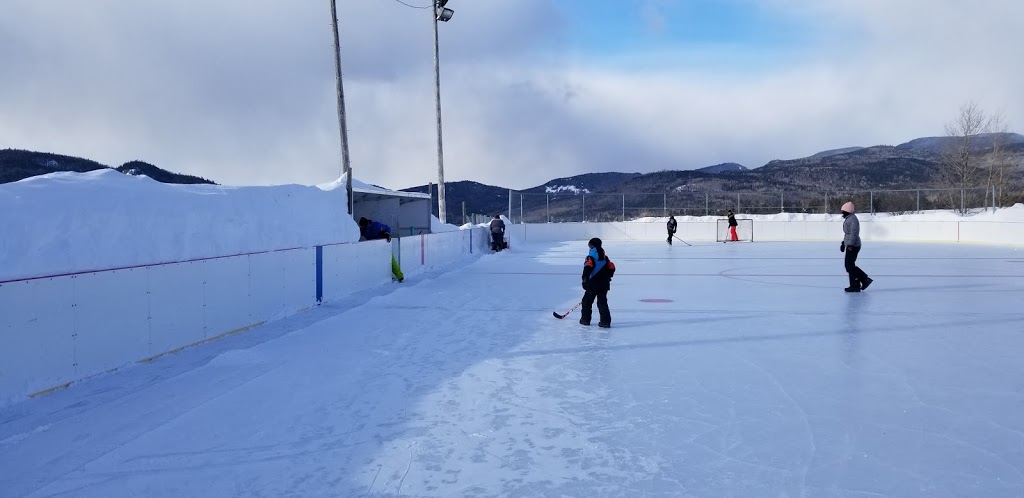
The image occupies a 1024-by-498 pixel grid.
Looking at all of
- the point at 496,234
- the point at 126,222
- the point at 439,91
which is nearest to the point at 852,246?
the point at 126,222

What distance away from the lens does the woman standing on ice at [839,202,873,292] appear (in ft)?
41.9

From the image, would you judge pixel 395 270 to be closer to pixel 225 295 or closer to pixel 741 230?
pixel 225 295

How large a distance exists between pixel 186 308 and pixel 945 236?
118 feet

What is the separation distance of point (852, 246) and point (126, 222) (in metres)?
11.6

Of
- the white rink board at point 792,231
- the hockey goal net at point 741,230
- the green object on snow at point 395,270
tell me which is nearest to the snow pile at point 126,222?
the green object on snow at point 395,270

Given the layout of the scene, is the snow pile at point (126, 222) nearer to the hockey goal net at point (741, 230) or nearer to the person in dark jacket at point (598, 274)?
the person in dark jacket at point (598, 274)

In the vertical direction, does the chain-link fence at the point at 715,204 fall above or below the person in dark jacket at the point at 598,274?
above

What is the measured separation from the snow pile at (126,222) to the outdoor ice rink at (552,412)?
5.40ft

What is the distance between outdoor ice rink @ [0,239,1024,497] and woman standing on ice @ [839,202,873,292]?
2675mm

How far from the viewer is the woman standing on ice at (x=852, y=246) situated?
12.8 meters

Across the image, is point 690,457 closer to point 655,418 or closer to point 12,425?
point 655,418

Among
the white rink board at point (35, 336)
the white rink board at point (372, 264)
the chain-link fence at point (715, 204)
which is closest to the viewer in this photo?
the white rink board at point (35, 336)

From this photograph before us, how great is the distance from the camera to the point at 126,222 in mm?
8906

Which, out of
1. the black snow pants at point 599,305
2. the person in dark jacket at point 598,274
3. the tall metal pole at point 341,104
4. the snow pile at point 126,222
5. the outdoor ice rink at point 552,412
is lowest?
the outdoor ice rink at point 552,412
